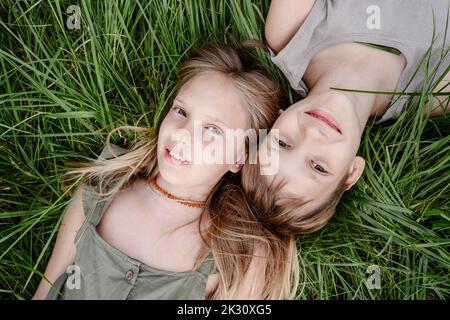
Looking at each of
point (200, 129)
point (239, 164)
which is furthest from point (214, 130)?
point (239, 164)

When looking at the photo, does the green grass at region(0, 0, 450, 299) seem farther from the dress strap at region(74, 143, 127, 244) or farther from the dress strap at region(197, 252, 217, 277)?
the dress strap at region(197, 252, 217, 277)

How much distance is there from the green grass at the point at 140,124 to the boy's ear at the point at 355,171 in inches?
3.7

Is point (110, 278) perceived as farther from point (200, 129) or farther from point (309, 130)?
point (309, 130)

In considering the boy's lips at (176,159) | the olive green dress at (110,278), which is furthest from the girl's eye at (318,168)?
the olive green dress at (110,278)

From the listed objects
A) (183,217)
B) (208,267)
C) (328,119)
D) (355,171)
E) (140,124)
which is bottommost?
(208,267)

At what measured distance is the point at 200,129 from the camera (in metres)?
1.38

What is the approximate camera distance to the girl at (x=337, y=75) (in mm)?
1312

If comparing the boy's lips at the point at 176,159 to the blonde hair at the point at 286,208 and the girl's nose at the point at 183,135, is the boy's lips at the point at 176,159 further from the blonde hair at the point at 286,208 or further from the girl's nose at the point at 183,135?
the blonde hair at the point at 286,208

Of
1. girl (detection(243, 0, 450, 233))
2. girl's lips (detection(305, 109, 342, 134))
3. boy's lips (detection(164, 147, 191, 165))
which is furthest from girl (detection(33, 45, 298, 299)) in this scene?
girl's lips (detection(305, 109, 342, 134))

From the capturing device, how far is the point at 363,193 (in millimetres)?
1542

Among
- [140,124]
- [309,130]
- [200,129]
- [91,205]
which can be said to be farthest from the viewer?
[140,124]

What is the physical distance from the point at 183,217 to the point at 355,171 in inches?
21.5

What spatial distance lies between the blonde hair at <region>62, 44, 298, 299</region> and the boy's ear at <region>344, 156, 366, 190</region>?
0.27 meters
